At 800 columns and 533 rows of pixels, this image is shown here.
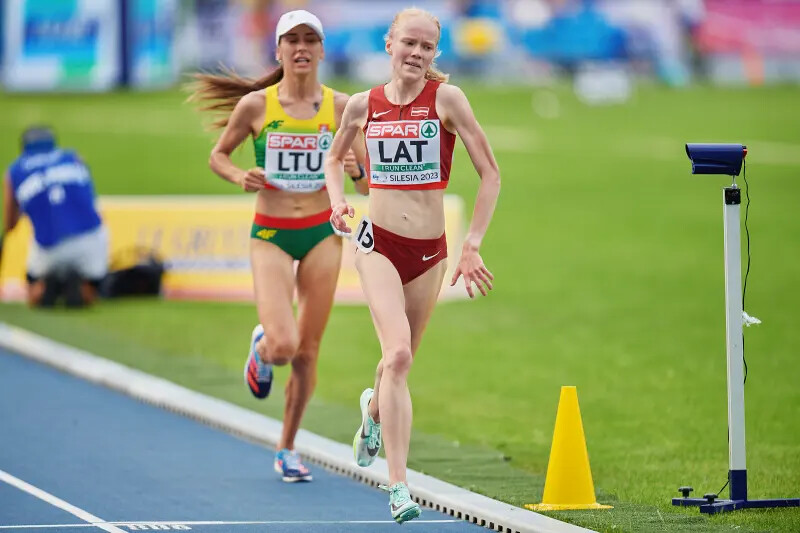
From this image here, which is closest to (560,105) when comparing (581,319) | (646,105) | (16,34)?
(646,105)

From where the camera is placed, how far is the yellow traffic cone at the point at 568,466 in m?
9.05

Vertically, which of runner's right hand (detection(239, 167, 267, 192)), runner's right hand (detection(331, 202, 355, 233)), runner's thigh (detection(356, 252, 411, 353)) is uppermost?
runner's right hand (detection(239, 167, 267, 192))

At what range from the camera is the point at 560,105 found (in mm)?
44500

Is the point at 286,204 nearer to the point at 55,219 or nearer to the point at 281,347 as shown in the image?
the point at 281,347

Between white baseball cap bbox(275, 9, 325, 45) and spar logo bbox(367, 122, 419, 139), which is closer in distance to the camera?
spar logo bbox(367, 122, 419, 139)

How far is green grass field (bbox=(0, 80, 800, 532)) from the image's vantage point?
418 inches

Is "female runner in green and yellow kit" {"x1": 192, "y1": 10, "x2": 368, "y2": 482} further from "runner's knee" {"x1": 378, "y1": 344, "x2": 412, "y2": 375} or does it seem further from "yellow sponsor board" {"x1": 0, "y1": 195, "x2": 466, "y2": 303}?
"yellow sponsor board" {"x1": 0, "y1": 195, "x2": 466, "y2": 303}

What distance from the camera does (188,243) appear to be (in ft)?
60.7

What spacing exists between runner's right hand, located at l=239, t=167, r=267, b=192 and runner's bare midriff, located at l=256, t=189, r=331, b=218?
0.66ft

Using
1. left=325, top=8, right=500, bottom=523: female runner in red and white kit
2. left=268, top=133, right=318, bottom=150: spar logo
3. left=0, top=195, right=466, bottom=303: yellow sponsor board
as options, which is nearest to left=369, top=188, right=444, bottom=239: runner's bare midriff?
left=325, top=8, right=500, bottom=523: female runner in red and white kit

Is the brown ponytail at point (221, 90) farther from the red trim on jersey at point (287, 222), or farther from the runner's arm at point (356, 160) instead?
the red trim on jersey at point (287, 222)

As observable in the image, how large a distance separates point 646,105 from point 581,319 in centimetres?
2786

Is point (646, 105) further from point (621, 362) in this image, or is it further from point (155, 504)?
point (155, 504)

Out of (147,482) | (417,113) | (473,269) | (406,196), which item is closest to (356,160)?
(406,196)
